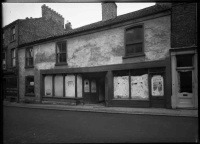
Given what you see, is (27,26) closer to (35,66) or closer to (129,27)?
(35,66)

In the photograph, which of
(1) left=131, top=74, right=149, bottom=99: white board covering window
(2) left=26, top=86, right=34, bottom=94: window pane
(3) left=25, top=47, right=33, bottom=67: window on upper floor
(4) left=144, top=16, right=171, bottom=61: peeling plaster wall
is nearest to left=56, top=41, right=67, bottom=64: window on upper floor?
(3) left=25, top=47, right=33, bottom=67: window on upper floor

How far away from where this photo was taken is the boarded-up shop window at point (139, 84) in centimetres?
900

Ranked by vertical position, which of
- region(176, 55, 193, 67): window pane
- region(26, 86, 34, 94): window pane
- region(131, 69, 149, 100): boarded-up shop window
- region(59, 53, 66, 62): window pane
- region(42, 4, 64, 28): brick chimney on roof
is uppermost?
region(42, 4, 64, 28): brick chimney on roof

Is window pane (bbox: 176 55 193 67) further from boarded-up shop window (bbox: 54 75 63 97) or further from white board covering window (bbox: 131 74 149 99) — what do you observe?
boarded-up shop window (bbox: 54 75 63 97)

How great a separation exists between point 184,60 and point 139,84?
3329mm

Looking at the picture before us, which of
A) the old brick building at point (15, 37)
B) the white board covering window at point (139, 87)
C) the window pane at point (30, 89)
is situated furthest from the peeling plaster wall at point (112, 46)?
the old brick building at point (15, 37)

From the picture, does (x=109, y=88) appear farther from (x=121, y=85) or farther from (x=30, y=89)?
(x=30, y=89)

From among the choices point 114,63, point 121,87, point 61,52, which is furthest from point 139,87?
point 61,52

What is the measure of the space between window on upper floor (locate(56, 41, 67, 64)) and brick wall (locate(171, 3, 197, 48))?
366 inches

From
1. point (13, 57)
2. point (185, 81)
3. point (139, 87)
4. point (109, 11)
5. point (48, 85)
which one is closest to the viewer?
point (185, 81)

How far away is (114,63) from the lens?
10.0 meters

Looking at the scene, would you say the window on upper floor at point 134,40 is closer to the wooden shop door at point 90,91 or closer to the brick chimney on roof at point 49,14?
the wooden shop door at point 90,91

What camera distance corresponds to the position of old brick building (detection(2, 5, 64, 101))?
15005 mm

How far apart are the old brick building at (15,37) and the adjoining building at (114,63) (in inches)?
66.5
